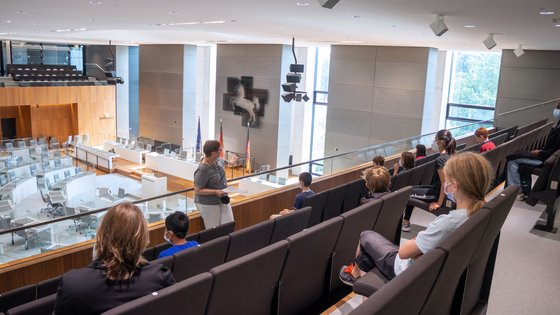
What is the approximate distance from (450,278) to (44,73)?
2508 centimetres

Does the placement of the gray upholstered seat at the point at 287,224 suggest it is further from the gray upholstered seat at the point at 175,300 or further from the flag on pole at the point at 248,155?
the flag on pole at the point at 248,155

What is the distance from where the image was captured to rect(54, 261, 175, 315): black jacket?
1.74 m

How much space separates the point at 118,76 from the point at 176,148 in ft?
23.8

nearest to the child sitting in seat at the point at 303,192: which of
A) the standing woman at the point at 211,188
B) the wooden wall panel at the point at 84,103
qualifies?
the standing woman at the point at 211,188

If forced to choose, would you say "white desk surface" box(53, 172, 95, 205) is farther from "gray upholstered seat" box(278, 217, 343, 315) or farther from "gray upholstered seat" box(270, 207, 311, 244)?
"gray upholstered seat" box(278, 217, 343, 315)

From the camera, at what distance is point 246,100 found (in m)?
17.2

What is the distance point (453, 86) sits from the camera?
16.8 m

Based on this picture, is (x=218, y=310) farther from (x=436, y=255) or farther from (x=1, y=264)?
(x=1, y=264)

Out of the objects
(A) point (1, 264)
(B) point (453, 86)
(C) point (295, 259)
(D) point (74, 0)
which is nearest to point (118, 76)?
(B) point (453, 86)

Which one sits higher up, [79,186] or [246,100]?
[246,100]

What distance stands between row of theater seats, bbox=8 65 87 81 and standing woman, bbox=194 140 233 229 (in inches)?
781

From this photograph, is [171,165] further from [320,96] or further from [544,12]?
[544,12]

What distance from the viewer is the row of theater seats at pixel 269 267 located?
2016mm

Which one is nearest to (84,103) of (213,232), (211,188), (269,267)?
(211,188)
